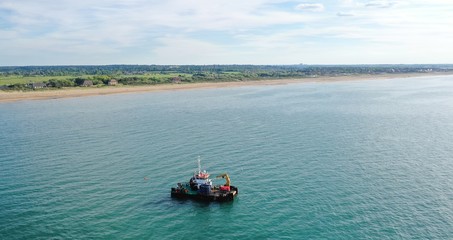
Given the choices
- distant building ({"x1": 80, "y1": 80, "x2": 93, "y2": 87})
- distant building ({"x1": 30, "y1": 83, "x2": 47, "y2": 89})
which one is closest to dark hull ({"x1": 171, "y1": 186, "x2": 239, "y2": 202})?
distant building ({"x1": 30, "y1": 83, "x2": 47, "y2": 89})

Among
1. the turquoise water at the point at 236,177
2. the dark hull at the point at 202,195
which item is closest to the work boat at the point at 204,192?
the dark hull at the point at 202,195

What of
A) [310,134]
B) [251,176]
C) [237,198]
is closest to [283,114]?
[310,134]

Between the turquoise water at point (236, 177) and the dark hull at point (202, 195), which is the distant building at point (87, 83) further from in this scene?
the dark hull at point (202, 195)

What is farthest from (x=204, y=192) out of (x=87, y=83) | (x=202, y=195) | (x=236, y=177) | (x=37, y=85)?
(x=87, y=83)

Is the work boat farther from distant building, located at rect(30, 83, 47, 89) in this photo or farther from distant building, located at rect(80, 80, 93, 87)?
distant building, located at rect(80, 80, 93, 87)

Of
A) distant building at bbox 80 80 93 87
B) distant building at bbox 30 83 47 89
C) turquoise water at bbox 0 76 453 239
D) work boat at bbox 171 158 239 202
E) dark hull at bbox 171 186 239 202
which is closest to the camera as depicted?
turquoise water at bbox 0 76 453 239

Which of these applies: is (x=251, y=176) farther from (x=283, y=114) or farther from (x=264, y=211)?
(x=283, y=114)

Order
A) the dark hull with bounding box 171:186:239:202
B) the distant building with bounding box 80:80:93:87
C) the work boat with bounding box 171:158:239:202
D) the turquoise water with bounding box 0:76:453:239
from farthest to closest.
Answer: the distant building with bounding box 80:80:93:87
the work boat with bounding box 171:158:239:202
the dark hull with bounding box 171:186:239:202
the turquoise water with bounding box 0:76:453:239

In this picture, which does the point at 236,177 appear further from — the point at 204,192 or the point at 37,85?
the point at 37,85
